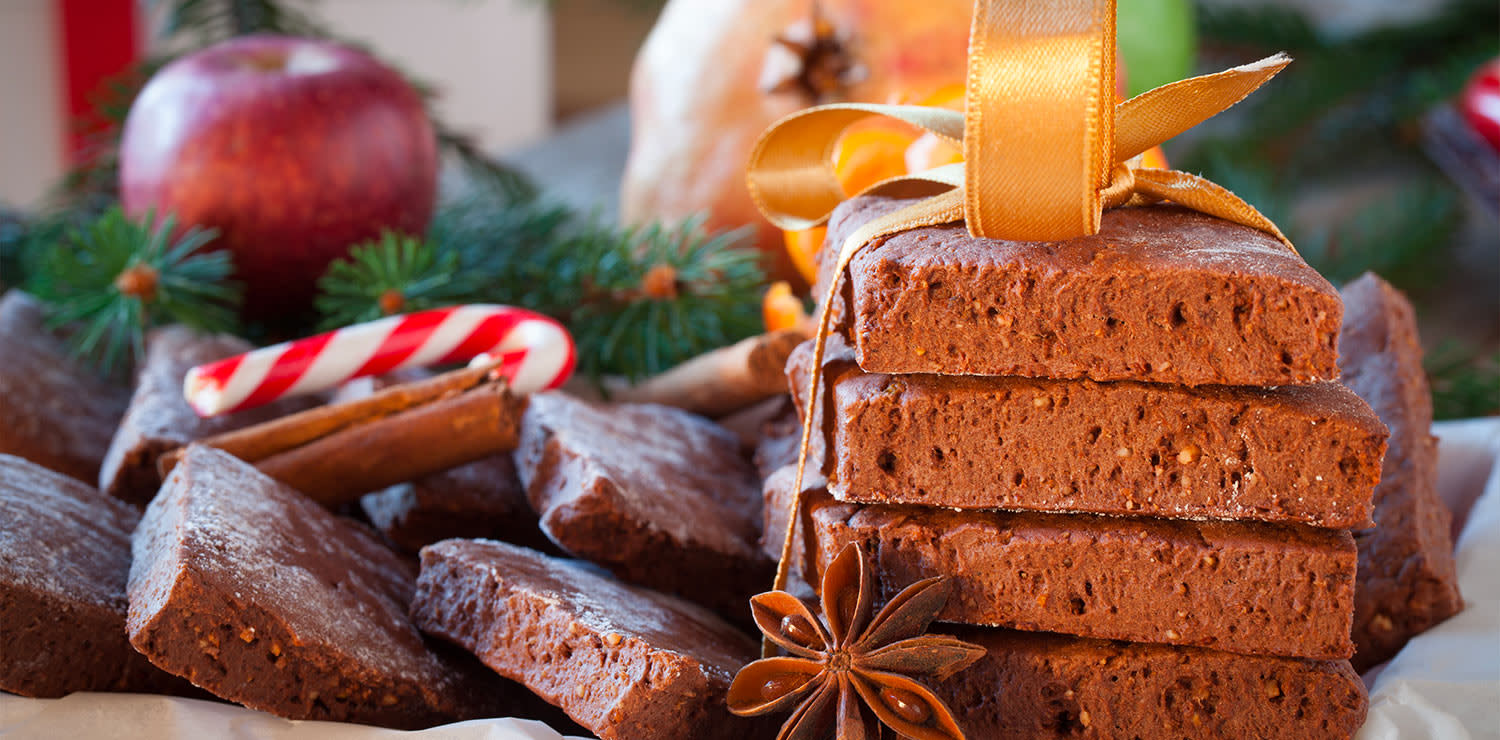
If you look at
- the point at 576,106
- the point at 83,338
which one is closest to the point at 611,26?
the point at 576,106

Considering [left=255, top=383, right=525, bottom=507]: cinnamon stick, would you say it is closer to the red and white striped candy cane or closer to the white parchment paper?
the red and white striped candy cane

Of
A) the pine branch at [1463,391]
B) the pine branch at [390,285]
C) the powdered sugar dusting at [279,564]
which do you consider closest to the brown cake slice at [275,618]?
the powdered sugar dusting at [279,564]

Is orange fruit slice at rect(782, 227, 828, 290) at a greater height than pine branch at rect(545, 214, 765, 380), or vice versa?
orange fruit slice at rect(782, 227, 828, 290)

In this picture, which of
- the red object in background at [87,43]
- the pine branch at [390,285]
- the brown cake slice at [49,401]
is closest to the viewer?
the brown cake slice at [49,401]

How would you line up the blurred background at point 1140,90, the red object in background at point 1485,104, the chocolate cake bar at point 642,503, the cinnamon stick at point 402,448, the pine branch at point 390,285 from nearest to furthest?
the chocolate cake bar at point 642,503, the cinnamon stick at point 402,448, the pine branch at point 390,285, the blurred background at point 1140,90, the red object in background at point 1485,104

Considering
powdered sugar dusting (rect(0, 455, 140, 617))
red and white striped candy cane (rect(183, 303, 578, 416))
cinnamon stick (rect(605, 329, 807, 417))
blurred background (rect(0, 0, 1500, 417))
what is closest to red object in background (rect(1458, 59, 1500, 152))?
blurred background (rect(0, 0, 1500, 417))

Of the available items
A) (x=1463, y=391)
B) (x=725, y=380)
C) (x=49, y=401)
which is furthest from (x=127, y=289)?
(x=1463, y=391)

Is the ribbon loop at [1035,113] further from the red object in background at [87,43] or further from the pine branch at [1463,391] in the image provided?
the red object in background at [87,43]
